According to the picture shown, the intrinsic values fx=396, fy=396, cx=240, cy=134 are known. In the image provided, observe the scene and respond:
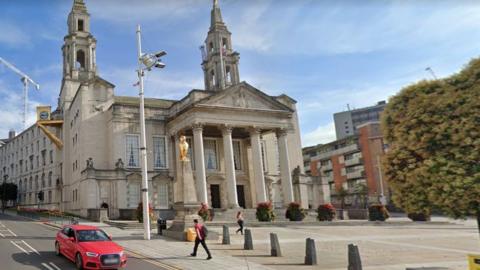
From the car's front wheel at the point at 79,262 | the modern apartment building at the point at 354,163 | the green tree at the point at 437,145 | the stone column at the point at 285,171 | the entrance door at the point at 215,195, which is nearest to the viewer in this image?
the green tree at the point at 437,145

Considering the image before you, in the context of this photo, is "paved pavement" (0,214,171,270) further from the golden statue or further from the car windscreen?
the golden statue

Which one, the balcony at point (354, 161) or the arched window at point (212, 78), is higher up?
the arched window at point (212, 78)

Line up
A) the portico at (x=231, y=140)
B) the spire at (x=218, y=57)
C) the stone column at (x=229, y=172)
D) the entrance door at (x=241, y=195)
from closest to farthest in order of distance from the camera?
the stone column at (x=229, y=172) < the portico at (x=231, y=140) < the entrance door at (x=241, y=195) < the spire at (x=218, y=57)

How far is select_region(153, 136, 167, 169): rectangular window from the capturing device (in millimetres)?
44531

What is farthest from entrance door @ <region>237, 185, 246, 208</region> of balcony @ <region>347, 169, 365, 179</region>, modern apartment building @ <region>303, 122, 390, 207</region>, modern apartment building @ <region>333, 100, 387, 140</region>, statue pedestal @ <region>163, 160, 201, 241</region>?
modern apartment building @ <region>333, 100, 387, 140</region>

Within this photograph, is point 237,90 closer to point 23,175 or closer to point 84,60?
point 84,60

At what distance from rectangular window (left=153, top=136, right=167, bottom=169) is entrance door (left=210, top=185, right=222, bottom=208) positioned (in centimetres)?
617

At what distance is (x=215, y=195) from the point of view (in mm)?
46188

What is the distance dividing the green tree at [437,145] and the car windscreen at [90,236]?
1034 centimetres

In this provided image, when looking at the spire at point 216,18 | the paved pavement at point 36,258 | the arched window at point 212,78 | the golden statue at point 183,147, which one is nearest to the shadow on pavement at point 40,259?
the paved pavement at point 36,258

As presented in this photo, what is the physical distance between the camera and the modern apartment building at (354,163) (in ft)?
233

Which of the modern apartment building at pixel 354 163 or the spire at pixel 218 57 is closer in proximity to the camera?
the spire at pixel 218 57

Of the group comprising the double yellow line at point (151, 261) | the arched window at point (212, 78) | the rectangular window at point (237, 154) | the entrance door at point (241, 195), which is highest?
the arched window at point (212, 78)

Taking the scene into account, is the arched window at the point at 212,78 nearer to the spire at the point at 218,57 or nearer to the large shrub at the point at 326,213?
the spire at the point at 218,57
